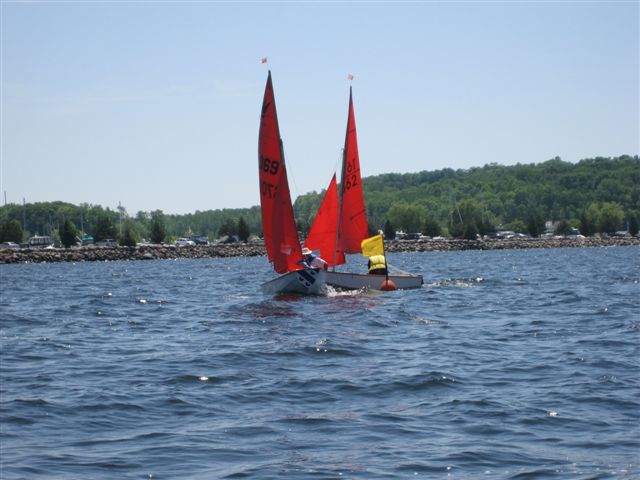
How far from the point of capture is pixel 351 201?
38.1 m

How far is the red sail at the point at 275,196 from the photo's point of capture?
108ft

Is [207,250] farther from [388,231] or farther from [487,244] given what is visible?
[487,244]

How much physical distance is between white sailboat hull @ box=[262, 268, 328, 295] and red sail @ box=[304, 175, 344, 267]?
13.7 ft

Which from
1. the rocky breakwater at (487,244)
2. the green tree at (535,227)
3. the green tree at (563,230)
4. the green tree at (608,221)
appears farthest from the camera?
the green tree at (608,221)

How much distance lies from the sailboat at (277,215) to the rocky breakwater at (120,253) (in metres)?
88.8

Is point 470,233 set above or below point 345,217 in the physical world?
below

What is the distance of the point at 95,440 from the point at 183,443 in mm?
1191

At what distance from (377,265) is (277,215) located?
18.9ft

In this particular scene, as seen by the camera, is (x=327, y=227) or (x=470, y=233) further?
(x=470, y=233)

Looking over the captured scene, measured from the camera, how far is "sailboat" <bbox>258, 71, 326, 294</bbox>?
1293 inches

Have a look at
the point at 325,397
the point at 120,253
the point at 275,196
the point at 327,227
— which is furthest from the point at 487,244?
the point at 325,397

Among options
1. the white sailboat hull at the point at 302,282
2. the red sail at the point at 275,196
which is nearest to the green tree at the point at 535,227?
the red sail at the point at 275,196

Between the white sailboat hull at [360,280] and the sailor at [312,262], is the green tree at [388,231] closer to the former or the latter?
the white sailboat hull at [360,280]

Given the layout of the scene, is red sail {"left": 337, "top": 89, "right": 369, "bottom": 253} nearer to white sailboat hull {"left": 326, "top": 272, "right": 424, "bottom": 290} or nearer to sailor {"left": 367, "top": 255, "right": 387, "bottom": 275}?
sailor {"left": 367, "top": 255, "right": 387, "bottom": 275}
